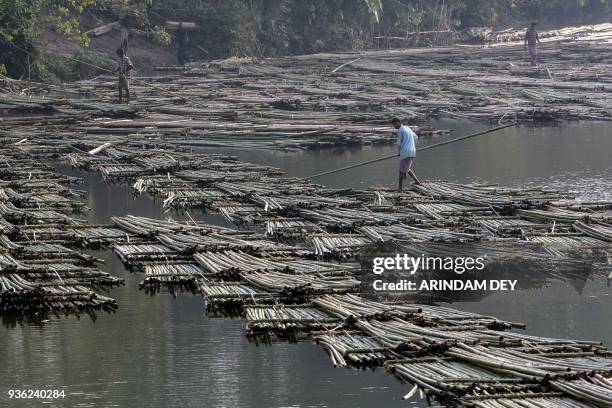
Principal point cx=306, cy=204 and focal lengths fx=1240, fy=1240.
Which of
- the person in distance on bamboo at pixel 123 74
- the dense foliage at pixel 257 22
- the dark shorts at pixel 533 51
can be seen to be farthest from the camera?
the dark shorts at pixel 533 51

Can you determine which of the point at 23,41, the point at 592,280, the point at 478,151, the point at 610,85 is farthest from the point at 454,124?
the point at 592,280

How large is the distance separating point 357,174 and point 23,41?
1426 centimetres

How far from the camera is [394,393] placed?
8.22 m

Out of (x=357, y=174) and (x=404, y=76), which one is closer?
(x=357, y=174)

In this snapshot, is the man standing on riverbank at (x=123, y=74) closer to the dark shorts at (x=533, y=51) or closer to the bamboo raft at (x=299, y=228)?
the bamboo raft at (x=299, y=228)

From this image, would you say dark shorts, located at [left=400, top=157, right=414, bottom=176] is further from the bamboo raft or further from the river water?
the river water

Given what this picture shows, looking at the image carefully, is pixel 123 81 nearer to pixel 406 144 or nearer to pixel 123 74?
pixel 123 74

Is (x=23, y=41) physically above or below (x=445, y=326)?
above

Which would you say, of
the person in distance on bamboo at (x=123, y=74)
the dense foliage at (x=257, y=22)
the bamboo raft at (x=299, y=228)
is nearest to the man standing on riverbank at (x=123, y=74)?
the person in distance on bamboo at (x=123, y=74)

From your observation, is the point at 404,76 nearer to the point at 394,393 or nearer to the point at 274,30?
the point at 274,30

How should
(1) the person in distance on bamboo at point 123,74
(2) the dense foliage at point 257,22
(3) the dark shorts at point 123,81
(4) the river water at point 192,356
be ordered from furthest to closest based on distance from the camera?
(2) the dense foliage at point 257,22 → (3) the dark shorts at point 123,81 → (1) the person in distance on bamboo at point 123,74 → (4) the river water at point 192,356

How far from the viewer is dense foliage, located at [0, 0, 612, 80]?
3045 centimetres

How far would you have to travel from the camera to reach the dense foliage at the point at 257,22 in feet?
99.9

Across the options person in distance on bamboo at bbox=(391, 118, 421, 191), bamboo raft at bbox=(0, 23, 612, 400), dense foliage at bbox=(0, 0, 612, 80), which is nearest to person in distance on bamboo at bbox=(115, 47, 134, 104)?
bamboo raft at bbox=(0, 23, 612, 400)
